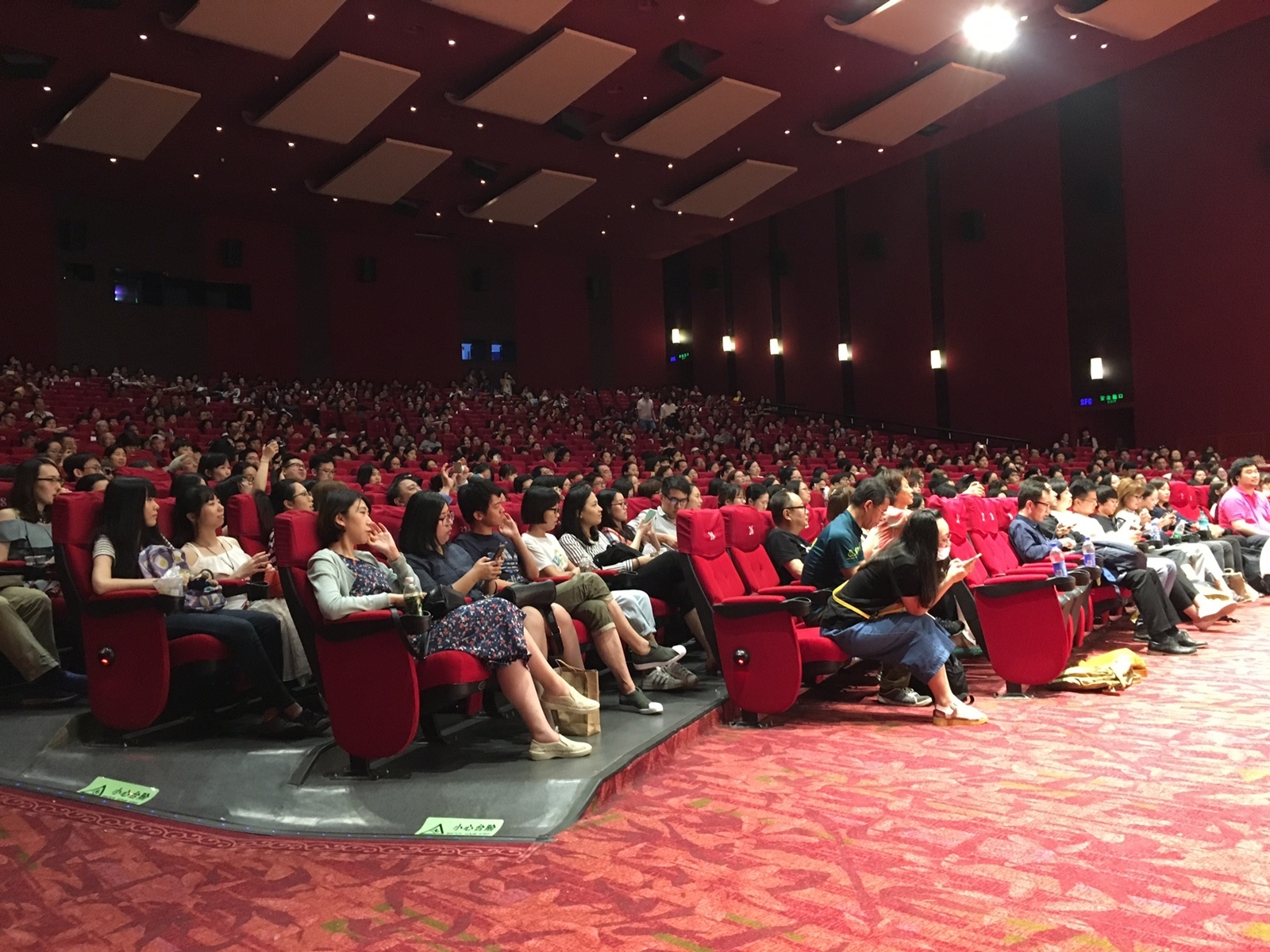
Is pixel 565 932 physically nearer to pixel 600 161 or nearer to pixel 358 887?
pixel 358 887

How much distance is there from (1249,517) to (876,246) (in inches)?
375

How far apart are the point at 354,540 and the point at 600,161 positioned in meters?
10.1

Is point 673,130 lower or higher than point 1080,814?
higher

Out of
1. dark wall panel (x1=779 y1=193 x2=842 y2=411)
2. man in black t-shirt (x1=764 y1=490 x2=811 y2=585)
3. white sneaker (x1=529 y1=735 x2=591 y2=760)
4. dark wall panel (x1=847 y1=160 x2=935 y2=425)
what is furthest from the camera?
dark wall panel (x1=779 y1=193 x2=842 y2=411)

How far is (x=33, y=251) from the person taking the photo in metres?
12.3

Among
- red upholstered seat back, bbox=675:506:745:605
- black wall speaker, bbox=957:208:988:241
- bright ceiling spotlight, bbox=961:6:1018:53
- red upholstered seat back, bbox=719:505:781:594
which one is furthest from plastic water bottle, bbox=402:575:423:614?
black wall speaker, bbox=957:208:988:241

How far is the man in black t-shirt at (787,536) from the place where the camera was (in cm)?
423

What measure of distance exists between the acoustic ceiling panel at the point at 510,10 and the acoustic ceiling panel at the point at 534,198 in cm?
410

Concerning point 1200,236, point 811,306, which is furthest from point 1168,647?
point 811,306

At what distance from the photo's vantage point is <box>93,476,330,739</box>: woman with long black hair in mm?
2926

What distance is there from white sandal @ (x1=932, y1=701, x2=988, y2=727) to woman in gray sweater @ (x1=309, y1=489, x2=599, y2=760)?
3.98 ft

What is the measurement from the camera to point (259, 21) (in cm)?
803

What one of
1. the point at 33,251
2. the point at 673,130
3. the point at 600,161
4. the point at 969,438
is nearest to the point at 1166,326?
the point at 969,438

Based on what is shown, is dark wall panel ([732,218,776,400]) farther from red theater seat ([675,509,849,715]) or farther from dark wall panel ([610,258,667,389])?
red theater seat ([675,509,849,715])
